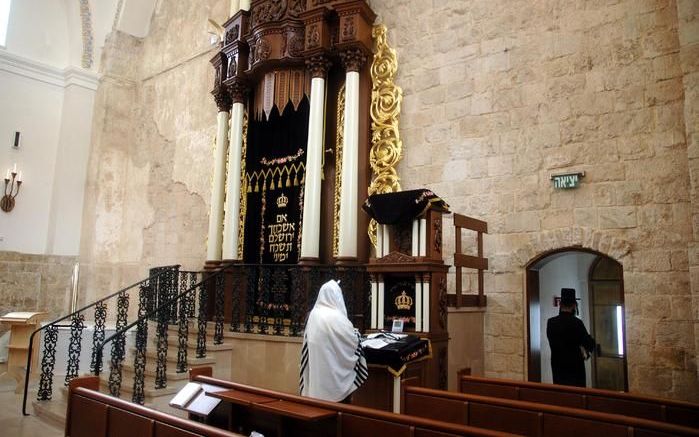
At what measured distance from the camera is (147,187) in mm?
11078

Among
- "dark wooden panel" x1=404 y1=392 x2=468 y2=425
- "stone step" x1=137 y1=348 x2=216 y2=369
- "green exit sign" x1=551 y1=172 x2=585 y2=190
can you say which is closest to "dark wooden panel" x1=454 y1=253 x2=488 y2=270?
"green exit sign" x1=551 y1=172 x2=585 y2=190

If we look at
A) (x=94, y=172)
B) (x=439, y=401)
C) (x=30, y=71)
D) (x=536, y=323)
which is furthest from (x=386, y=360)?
(x=30, y=71)

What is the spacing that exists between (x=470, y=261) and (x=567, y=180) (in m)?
1.37

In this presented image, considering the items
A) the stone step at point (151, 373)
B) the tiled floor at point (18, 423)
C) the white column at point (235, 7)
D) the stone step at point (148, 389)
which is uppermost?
the white column at point (235, 7)

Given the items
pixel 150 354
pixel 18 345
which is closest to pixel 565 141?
pixel 150 354

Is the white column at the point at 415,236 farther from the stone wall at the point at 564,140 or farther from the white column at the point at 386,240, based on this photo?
the stone wall at the point at 564,140

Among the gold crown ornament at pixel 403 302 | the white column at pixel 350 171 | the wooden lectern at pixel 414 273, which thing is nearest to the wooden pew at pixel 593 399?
the wooden lectern at pixel 414 273

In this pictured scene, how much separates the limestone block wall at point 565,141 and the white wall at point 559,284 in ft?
7.34

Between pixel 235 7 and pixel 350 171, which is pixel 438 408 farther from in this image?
pixel 235 7

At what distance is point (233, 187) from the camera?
824 centimetres

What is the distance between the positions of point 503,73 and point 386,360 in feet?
12.6

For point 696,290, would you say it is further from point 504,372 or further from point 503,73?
point 503,73

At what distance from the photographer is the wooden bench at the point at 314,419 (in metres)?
2.71

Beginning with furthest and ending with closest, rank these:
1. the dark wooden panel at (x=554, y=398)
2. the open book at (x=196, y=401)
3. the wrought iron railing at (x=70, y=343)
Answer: the wrought iron railing at (x=70, y=343) → the dark wooden panel at (x=554, y=398) → the open book at (x=196, y=401)
